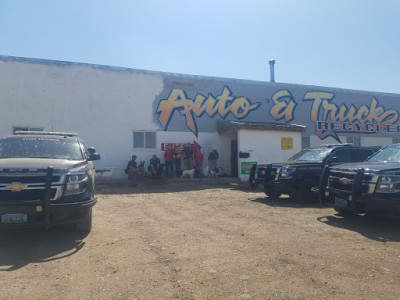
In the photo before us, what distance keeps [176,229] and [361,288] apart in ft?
11.6

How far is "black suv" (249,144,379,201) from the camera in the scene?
377 inches

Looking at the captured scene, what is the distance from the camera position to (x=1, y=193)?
198 inches

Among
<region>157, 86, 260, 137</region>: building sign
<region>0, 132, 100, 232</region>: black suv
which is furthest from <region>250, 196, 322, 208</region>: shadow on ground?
<region>157, 86, 260, 137</region>: building sign

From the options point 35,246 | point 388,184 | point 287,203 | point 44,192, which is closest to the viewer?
point 44,192

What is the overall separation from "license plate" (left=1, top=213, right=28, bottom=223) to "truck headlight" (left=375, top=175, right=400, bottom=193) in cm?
605

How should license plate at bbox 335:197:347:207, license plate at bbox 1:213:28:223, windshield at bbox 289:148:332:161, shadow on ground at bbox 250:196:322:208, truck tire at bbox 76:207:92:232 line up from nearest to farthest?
license plate at bbox 1:213:28:223
truck tire at bbox 76:207:92:232
license plate at bbox 335:197:347:207
shadow on ground at bbox 250:196:322:208
windshield at bbox 289:148:332:161

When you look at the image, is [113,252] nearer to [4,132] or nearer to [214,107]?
[4,132]

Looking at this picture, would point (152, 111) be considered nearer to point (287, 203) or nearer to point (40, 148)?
point (287, 203)

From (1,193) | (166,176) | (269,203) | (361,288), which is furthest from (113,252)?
(166,176)

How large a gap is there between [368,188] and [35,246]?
5956 millimetres

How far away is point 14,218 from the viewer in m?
5.01

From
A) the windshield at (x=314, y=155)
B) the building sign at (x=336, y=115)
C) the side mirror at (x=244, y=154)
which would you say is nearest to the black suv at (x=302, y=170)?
the windshield at (x=314, y=155)

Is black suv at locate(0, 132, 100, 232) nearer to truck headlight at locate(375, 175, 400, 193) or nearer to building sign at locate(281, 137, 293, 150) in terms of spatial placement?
truck headlight at locate(375, 175, 400, 193)

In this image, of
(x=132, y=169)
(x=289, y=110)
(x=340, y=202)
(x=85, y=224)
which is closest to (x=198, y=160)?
(x=132, y=169)
